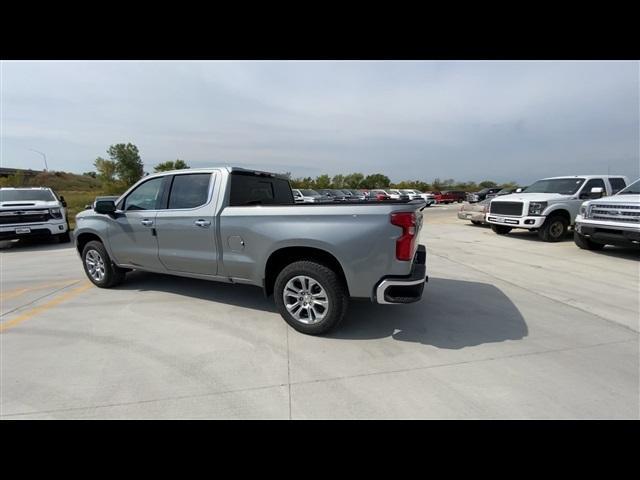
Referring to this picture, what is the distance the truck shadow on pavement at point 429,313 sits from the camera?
10.7ft

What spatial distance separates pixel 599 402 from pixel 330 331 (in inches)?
88.3

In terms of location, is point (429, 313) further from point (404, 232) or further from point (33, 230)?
point (33, 230)

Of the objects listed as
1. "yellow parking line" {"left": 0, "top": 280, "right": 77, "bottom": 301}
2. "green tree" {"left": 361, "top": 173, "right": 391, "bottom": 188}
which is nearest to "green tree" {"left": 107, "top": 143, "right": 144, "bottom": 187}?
"green tree" {"left": 361, "top": 173, "right": 391, "bottom": 188}

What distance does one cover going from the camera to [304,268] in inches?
124

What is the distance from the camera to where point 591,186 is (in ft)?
30.6

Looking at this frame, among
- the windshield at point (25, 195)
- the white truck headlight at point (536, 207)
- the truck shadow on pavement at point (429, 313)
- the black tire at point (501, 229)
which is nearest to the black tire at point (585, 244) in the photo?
the white truck headlight at point (536, 207)

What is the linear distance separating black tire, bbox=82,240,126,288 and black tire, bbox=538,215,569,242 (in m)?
10.7

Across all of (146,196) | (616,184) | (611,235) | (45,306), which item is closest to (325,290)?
(146,196)

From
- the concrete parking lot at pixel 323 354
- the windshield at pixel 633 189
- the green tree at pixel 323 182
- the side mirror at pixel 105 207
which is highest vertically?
the green tree at pixel 323 182

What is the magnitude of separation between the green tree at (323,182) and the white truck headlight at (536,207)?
48031mm

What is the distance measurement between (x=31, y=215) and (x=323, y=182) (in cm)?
5092

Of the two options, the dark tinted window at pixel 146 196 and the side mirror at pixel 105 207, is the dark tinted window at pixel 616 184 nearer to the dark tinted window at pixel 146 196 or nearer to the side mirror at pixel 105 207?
the dark tinted window at pixel 146 196

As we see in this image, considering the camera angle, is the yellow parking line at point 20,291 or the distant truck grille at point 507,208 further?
the distant truck grille at point 507,208
